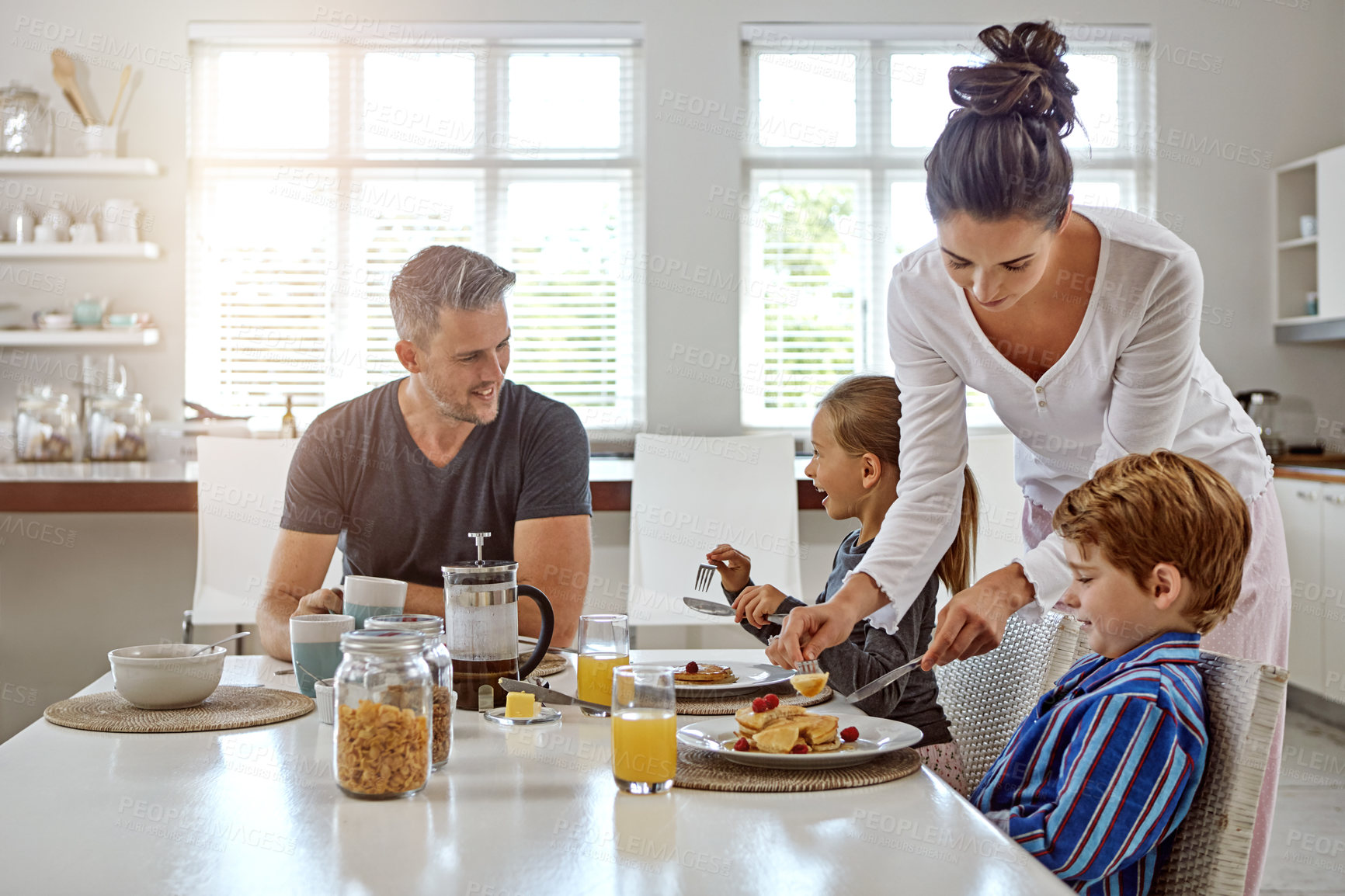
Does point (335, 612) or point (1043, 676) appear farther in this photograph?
point (335, 612)

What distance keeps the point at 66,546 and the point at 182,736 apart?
2689 millimetres

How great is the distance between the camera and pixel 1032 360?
1.49m

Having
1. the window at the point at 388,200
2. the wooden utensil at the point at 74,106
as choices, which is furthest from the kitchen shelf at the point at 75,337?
the wooden utensil at the point at 74,106

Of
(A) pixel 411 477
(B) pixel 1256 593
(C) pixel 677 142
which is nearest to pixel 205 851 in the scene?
(A) pixel 411 477

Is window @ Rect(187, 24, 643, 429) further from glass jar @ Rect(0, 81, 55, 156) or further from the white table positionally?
the white table

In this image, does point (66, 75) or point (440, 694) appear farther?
point (66, 75)

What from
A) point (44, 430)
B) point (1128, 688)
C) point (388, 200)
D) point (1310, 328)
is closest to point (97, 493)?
point (44, 430)

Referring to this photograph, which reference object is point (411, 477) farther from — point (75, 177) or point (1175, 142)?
point (1175, 142)

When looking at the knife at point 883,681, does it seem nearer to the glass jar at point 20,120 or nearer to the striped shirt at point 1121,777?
the striped shirt at point 1121,777

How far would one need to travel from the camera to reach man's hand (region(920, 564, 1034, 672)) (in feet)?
4.08

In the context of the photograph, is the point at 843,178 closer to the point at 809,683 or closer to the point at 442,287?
the point at 442,287

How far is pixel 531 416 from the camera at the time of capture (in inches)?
75.9

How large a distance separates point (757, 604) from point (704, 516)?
4.84 feet

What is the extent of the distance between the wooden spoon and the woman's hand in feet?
12.5
